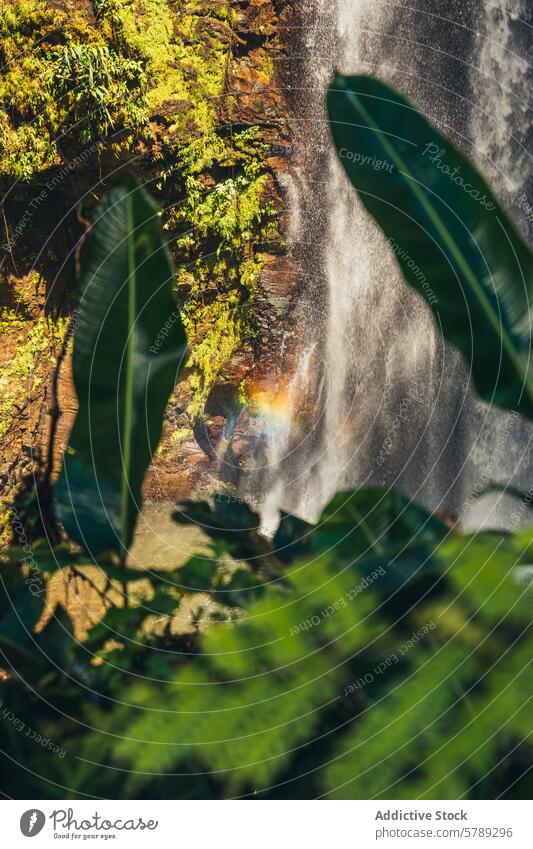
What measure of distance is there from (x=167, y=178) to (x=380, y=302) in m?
0.87

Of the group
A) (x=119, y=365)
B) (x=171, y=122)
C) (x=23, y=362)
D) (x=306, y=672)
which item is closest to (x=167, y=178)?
(x=171, y=122)

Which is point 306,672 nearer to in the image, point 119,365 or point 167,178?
point 119,365

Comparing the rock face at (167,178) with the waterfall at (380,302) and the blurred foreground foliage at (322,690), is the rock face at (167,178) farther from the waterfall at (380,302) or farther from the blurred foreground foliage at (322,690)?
the blurred foreground foliage at (322,690)

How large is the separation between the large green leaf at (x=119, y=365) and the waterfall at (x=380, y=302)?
1.02 meters

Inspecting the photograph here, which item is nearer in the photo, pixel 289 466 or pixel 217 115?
pixel 217 115

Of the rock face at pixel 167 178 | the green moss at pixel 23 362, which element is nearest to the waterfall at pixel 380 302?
the rock face at pixel 167 178

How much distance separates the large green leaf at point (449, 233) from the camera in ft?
0.84

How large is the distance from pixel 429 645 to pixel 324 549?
0.07 m

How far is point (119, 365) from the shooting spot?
1.07ft

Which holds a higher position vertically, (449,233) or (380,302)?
(380,302)

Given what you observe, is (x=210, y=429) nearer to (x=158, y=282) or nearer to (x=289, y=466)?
(x=289, y=466)

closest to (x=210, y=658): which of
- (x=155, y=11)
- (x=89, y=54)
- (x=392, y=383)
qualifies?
(x=392, y=383)

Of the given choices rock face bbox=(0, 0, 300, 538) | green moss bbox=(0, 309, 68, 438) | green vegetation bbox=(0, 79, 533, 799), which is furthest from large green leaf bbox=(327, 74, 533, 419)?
green moss bbox=(0, 309, 68, 438)

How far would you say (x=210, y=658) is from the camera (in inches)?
7.9
